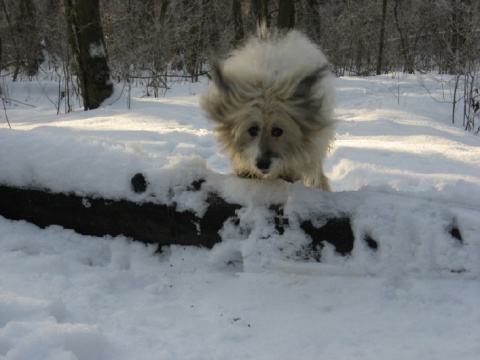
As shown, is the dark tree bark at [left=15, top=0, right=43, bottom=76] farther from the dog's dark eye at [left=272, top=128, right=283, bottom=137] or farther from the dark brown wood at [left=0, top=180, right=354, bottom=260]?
the dog's dark eye at [left=272, top=128, right=283, bottom=137]

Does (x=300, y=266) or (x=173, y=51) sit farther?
(x=173, y=51)

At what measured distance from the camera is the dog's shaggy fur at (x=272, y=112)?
2535 millimetres

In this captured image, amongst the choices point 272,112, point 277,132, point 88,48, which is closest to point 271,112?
point 272,112

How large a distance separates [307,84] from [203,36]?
11.6 meters

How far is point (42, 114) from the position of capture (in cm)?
732

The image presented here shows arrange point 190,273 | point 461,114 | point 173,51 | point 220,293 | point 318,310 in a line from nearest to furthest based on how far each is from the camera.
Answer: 1. point 318,310
2. point 220,293
3. point 190,273
4. point 461,114
5. point 173,51

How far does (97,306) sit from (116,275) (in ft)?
0.90

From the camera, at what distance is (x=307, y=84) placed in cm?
252

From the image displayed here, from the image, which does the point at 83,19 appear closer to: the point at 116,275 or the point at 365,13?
the point at 116,275

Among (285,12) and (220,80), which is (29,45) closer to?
(285,12)

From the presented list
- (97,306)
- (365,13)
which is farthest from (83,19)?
(365,13)

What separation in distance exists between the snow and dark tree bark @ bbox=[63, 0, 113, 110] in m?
4.20

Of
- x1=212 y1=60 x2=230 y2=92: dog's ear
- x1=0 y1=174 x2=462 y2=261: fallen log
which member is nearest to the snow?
x1=0 y1=174 x2=462 y2=261: fallen log

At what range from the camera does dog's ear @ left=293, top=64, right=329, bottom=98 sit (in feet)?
8.23
